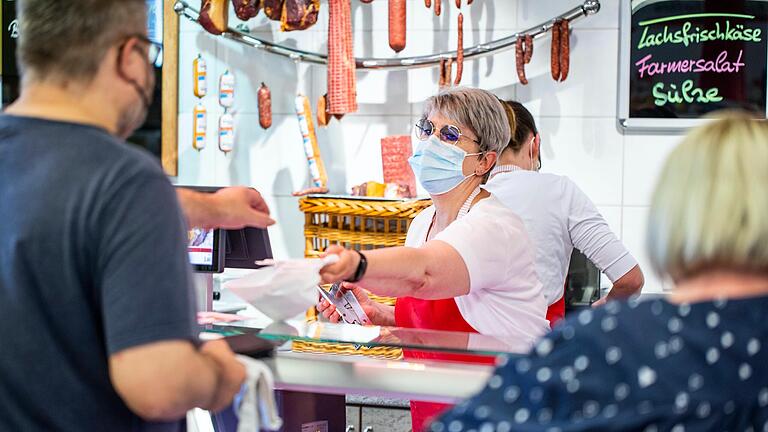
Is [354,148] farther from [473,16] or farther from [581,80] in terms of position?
[581,80]

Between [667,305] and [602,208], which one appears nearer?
[667,305]

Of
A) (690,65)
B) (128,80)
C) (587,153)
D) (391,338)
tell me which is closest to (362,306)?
(391,338)

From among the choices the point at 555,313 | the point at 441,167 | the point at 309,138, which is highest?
the point at 309,138

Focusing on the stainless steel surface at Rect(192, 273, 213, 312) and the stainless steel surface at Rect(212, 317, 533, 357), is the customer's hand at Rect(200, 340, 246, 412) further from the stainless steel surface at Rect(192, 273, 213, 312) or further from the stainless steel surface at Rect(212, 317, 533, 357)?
the stainless steel surface at Rect(192, 273, 213, 312)

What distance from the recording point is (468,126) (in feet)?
8.38

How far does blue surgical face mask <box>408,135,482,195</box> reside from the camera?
2535 millimetres

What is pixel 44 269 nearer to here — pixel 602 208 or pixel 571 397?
pixel 571 397

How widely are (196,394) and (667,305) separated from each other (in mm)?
645

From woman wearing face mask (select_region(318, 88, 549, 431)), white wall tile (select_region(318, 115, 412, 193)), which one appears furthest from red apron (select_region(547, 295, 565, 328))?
white wall tile (select_region(318, 115, 412, 193))

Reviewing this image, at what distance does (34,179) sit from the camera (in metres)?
1.26

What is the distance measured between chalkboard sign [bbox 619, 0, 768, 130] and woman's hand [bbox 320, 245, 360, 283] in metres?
2.83

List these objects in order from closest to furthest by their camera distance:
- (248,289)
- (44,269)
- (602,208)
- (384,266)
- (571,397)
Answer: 1. (571,397)
2. (44,269)
3. (248,289)
4. (384,266)
5. (602,208)

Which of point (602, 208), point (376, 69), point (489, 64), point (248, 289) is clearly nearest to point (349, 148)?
point (376, 69)

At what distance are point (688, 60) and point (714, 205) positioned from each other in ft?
11.3
